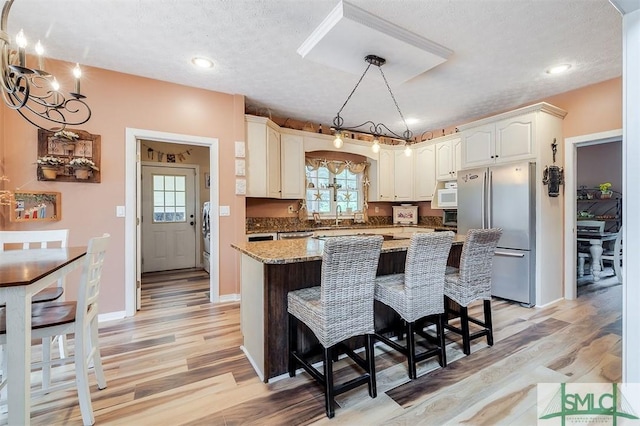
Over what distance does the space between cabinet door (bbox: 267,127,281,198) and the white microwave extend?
8.72ft

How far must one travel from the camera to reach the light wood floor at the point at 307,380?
5.37 ft

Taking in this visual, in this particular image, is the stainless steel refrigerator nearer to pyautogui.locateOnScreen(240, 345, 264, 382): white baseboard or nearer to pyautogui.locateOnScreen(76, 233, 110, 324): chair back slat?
pyautogui.locateOnScreen(240, 345, 264, 382): white baseboard

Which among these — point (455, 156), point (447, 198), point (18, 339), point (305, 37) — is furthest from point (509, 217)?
point (18, 339)

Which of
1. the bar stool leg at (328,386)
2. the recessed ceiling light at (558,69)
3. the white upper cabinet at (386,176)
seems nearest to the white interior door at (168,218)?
the white upper cabinet at (386,176)

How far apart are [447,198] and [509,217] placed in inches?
44.4

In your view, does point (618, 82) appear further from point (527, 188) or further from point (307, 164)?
point (307, 164)

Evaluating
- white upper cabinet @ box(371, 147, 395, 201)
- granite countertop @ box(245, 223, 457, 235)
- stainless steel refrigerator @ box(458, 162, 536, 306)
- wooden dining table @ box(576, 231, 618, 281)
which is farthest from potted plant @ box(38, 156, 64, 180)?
wooden dining table @ box(576, 231, 618, 281)

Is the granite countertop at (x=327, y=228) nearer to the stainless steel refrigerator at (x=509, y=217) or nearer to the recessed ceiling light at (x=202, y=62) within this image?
the stainless steel refrigerator at (x=509, y=217)

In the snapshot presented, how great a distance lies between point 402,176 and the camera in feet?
18.0

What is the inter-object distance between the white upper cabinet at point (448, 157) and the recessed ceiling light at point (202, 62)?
3665 mm

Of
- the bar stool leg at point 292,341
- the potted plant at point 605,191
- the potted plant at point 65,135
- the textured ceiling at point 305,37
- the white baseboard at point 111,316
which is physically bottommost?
the white baseboard at point 111,316

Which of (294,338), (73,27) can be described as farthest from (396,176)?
(73,27)

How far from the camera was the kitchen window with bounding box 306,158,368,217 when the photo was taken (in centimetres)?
519

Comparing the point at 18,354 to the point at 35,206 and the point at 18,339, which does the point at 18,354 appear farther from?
the point at 35,206
